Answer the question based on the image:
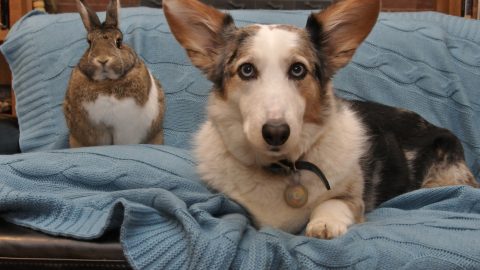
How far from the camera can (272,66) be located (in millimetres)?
1336

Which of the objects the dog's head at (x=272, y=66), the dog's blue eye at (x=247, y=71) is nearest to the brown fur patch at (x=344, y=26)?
the dog's head at (x=272, y=66)

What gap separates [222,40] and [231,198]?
0.42m

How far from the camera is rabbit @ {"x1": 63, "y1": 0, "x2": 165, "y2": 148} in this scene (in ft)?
6.05

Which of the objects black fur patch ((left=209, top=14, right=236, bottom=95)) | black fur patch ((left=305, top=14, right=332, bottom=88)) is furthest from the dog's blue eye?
black fur patch ((left=305, top=14, right=332, bottom=88))

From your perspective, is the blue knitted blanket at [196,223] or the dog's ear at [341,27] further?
the dog's ear at [341,27]

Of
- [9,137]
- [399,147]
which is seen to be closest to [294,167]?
[399,147]

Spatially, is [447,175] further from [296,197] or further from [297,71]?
[297,71]

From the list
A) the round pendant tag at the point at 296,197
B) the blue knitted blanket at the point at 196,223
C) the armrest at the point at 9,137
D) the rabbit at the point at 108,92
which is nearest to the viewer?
the blue knitted blanket at the point at 196,223

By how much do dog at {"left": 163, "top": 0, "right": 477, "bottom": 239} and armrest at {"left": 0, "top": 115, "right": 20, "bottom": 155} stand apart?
87 centimetres

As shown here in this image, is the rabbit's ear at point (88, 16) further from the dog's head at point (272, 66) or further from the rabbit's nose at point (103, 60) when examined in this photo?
the dog's head at point (272, 66)

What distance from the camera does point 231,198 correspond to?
4.98ft

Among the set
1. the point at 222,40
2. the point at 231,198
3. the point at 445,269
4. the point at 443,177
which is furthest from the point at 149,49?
the point at 445,269

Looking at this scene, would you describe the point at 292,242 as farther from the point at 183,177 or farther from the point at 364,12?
the point at 364,12

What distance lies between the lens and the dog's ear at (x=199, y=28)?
151cm
